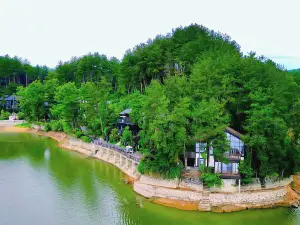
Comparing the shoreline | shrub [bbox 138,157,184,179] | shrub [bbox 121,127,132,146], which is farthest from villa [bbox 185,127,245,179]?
shrub [bbox 121,127,132,146]

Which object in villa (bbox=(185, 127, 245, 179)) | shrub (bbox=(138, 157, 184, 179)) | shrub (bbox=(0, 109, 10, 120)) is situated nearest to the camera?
villa (bbox=(185, 127, 245, 179))

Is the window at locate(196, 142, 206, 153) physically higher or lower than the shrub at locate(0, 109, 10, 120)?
lower

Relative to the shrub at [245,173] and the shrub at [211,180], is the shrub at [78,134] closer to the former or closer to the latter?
the shrub at [211,180]

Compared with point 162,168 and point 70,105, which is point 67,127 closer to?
point 70,105

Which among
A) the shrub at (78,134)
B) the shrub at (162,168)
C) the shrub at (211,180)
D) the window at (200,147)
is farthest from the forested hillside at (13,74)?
the shrub at (211,180)

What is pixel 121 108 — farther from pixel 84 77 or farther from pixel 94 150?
pixel 84 77

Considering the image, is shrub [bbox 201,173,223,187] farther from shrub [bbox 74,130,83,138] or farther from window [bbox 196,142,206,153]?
shrub [bbox 74,130,83,138]
